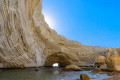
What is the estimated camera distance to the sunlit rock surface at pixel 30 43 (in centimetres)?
1505

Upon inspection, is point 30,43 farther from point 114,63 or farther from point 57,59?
point 114,63

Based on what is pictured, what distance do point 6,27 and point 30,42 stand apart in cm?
405

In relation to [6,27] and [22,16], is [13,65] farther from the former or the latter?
[22,16]

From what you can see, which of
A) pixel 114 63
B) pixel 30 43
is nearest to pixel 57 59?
pixel 30 43

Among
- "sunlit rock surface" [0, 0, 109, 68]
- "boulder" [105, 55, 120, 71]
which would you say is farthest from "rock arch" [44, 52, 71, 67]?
"boulder" [105, 55, 120, 71]

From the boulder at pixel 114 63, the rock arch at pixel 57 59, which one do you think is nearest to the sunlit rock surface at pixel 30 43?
the rock arch at pixel 57 59

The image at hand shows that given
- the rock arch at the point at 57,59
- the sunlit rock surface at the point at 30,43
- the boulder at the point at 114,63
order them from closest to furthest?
the boulder at the point at 114,63 → the sunlit rock surface at the point at 30,43 → the rock arch at the point at 57,59

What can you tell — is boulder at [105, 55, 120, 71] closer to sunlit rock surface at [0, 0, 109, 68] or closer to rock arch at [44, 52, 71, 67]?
sunlit rock surface at [0, 0, 109, 68]

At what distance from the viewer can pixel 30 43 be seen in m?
17.8

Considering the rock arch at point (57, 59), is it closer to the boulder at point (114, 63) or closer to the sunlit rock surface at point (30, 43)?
the sunlit rock surface at point (30, 43)

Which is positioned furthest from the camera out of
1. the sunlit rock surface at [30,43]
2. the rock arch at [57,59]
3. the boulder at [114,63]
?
the rock arch at [57,59]

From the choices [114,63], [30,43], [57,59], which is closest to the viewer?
[114,63]

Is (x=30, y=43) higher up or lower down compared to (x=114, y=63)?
higher up

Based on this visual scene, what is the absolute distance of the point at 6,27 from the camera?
14930 mm
